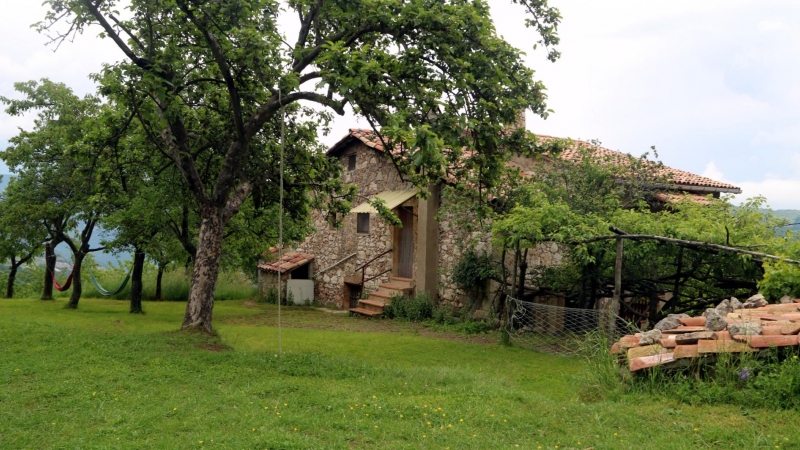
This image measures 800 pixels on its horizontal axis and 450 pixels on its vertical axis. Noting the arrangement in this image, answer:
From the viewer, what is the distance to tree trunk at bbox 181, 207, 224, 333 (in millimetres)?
9359

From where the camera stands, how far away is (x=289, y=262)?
2092 cm

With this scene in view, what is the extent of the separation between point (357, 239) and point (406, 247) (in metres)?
2.43

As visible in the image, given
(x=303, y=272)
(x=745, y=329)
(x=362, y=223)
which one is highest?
(x=362, y=223)

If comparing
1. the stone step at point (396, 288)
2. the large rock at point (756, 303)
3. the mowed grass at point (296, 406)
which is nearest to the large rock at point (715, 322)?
the large rock at point (756, 303)

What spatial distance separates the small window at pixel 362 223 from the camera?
1855cm

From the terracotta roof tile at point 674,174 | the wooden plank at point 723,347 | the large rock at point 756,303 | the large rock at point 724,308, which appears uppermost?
the terracotta roof tile at point 674,174

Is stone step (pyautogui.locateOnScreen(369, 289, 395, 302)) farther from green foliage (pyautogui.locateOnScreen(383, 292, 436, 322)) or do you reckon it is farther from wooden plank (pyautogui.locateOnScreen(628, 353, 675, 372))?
wooden plank (pyautogui.locateOnScreen(628, 353, 675, 372))

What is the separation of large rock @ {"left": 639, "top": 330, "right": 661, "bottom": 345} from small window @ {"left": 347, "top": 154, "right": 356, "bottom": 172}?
13.9 metres

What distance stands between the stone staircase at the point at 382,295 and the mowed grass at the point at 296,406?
643cm

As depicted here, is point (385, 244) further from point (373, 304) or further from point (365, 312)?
point (365, 312)

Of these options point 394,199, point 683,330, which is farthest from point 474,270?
point 683,330

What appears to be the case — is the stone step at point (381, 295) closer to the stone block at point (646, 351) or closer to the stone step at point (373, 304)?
the stone step at point (373, 304)

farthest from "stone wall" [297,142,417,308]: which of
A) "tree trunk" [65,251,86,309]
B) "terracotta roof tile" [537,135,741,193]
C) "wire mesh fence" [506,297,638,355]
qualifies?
"tree trunk" [65,251,86,309]

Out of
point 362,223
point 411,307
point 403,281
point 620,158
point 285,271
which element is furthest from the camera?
point 285,271
